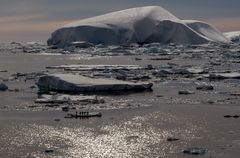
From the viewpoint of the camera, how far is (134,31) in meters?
58.7

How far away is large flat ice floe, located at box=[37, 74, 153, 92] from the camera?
837 inches

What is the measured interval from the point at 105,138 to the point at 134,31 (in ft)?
149

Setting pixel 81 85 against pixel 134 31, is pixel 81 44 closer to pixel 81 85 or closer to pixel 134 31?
pixel 134 31

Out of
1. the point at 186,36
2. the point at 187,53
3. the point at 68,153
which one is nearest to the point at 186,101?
the point at 68,153

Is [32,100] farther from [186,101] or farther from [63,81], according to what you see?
[186,101]

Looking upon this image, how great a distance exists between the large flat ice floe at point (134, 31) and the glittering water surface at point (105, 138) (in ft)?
136

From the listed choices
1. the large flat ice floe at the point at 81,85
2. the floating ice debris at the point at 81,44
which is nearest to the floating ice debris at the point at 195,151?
the large flat ice floe at the point at 81,85

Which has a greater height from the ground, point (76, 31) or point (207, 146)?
point (76, 31)

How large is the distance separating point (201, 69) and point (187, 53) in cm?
1672

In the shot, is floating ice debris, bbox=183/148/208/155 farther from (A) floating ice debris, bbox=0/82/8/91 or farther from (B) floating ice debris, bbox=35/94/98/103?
(A) floating ice debris, bbox=0/82/8/91

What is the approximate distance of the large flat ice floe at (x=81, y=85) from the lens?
69.7ft

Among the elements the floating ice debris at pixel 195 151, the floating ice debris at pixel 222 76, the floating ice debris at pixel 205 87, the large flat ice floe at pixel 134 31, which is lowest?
the floating ice debris at pixel 195 151

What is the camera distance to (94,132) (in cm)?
1462

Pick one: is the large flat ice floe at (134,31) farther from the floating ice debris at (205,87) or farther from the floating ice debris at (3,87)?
the floating ice debris at (3,87)
